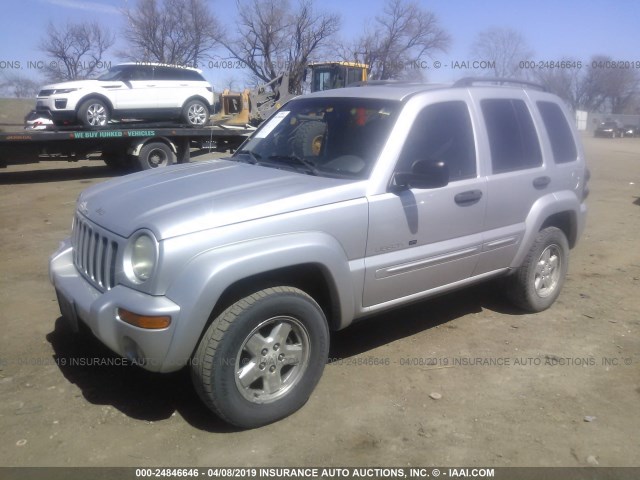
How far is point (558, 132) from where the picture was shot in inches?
205

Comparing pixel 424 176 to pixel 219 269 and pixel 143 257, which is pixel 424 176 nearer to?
pixel 219 269

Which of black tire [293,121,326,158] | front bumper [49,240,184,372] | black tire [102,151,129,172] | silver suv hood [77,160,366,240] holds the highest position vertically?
→ black tire [293,121,326,158]

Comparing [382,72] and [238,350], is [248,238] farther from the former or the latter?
[382,72]

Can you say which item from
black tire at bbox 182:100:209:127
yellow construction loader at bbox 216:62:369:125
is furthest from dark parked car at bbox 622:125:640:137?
black tire at bbox 182:100:209:127

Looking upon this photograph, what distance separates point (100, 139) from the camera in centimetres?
1312

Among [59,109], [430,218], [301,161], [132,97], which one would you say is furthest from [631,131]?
[301,161]

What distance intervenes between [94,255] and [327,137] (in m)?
1.78

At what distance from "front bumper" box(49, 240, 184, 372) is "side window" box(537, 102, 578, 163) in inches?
144

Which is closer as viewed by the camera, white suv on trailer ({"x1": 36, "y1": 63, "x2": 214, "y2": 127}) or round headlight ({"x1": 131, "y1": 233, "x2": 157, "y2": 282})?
round headlight ({"x1": 131, "y1": 233, "x2": 157, "y2": 282})

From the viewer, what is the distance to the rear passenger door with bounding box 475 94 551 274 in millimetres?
4484

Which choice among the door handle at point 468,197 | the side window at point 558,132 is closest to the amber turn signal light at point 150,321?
the door handle at point 468,197

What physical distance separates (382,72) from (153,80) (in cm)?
3118

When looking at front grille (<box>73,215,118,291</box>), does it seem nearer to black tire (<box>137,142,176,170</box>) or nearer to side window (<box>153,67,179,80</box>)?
black tire (<box>137,142,176,170</box>)

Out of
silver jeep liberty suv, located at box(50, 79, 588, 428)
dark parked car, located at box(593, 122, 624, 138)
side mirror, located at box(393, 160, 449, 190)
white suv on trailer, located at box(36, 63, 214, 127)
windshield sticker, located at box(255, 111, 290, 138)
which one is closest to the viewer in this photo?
silver jeep liberty suv, located at box(50, 79, 588, 428)
